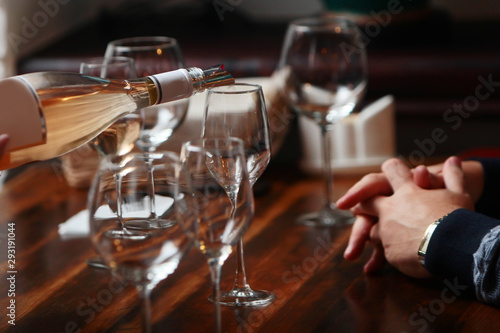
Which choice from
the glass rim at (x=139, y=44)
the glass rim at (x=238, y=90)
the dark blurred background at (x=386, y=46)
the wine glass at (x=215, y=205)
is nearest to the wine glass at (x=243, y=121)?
the glass rim at (x=238, y=90)

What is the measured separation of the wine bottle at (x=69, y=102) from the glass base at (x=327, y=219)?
328 millimetres

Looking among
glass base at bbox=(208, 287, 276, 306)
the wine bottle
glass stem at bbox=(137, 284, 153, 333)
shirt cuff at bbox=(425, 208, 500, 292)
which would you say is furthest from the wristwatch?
glass stem at bbox=(137, 284, 153, 333)

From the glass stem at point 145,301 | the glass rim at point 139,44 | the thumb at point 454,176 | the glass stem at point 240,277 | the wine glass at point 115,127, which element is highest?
the glass rim at point 139,44

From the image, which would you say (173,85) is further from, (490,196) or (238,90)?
(490,196)

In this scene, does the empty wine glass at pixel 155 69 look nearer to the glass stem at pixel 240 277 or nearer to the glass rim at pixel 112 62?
the glass rim at pixel 112 62

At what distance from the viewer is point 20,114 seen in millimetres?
792

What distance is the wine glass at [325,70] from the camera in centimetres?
120

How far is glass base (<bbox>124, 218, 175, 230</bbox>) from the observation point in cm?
60

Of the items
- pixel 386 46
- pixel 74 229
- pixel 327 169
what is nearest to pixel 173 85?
pixel 74 229

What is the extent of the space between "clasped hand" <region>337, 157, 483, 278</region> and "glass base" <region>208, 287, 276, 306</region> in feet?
0.49

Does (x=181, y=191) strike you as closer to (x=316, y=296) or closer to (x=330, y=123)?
(x=316, y=296)

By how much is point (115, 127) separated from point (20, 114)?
19cm

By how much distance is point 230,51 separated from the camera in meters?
2.41

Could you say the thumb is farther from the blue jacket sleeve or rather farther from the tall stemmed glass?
the tall stemmed glass
